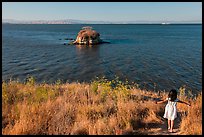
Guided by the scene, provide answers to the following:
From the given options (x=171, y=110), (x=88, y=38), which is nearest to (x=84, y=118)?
(x=171, y=110)

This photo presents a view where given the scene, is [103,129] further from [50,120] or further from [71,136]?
[50,120]

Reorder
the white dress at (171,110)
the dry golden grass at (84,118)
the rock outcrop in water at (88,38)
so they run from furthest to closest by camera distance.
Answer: the rock outcrop in water at (88,38)
the white dress at (171,110)
the dry golden grass at (84,118)

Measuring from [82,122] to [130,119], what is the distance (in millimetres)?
1435

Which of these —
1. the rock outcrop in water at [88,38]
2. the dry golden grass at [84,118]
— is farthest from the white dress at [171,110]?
the rock outcrop in water at [88,38]

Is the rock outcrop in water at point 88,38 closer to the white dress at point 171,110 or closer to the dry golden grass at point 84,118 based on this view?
the dry golden grass at point 84,118

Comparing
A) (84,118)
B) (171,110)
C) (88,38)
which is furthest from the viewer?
(88,38)

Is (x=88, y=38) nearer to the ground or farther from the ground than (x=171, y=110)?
farther from the ground

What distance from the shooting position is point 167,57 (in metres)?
38.5

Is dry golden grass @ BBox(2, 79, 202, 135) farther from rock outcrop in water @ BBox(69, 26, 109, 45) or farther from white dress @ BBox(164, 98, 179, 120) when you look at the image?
rock outcrop in water @ BBox(69, 26, 109, 45)

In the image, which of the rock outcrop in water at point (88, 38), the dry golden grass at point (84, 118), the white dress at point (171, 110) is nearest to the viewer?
the dry golden grass at point (84, 118)

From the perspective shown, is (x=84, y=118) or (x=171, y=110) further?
(x=171, y=110)

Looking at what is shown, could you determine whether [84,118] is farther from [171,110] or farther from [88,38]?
[88,38]

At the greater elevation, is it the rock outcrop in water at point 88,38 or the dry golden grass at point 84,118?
the rock outcrop in water at point 88,38

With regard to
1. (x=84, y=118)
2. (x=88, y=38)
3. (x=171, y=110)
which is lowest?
(x=84, y=118)
